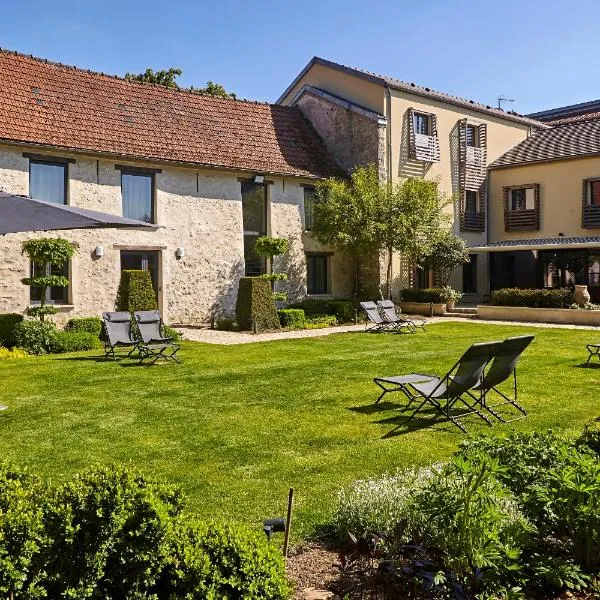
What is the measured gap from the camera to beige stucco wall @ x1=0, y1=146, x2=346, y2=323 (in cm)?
1795

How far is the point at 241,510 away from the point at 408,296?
21.6 metres

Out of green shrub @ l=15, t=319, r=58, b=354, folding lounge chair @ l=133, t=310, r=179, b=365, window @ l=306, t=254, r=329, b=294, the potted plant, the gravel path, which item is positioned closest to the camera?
folding lounge chair @ l=133, t=310, r=179, b=365

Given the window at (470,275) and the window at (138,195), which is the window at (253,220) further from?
the window at (470,275)

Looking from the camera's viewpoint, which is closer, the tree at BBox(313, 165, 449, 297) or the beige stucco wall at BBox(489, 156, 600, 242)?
the tree at BBox(313, 165, 449, 297)

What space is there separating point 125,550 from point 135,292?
52.3 ft

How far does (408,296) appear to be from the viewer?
1014 inches

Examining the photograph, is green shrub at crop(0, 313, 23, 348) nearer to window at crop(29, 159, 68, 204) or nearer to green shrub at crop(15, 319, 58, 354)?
green shrub at crop(15, 319, 58, 354)

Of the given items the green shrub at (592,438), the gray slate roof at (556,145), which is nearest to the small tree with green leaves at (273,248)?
the gray slate roof at (556,145)

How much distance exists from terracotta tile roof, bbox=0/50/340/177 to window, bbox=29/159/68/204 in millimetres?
726

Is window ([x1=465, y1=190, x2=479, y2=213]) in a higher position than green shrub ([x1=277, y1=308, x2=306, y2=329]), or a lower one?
higher

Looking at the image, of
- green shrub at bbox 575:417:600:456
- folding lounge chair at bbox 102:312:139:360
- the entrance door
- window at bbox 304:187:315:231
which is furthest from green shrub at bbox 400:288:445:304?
green shrub at bbox 575:417:600:456

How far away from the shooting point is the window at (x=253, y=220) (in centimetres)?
2297

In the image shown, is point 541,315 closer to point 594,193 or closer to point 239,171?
point 594,193

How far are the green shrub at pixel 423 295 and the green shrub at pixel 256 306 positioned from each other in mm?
7676
